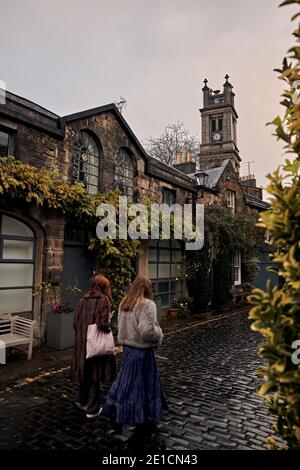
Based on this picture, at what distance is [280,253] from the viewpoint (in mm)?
2092

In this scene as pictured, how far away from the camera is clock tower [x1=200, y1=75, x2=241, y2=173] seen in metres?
39.1

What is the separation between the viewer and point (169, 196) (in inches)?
528

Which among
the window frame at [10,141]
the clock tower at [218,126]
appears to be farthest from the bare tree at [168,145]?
the window frame at [10,141]

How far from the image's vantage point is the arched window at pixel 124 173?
10.7 m

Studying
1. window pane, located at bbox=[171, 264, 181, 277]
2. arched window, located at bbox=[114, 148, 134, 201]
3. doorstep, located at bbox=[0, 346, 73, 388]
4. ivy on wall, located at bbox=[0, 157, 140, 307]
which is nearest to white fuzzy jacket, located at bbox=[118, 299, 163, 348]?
doorstep, located at bbox=[0, 346, 73, 388]

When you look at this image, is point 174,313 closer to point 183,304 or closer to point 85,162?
point 183,304

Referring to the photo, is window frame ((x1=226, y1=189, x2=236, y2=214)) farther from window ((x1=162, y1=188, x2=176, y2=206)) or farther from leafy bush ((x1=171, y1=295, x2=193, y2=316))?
leafy bush ((x1=171, y1=295, x2=193, y2=316))

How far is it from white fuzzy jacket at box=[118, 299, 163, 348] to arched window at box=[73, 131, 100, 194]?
644cm

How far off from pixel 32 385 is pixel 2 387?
0.47 metres

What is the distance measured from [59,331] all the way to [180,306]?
6073 millimetres

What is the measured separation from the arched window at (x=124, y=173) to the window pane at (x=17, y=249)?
3986mm
